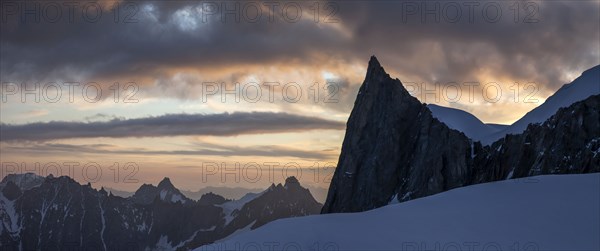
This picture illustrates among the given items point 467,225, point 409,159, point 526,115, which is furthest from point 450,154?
point 467,225

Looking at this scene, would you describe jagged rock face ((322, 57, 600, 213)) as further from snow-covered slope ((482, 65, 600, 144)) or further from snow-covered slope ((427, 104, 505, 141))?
snow-covered slope ((482, 65, 600, 144))

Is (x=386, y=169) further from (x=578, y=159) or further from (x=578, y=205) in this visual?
(x=578, y=205)

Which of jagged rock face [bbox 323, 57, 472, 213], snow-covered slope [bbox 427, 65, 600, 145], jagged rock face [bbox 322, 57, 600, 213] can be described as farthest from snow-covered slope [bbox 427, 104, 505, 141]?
jagged rock face [bbox 323, 57, 472, 213]

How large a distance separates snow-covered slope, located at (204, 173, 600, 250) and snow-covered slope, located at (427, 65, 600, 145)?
271ft

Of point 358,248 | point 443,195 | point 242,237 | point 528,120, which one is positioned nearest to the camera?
point 358,248

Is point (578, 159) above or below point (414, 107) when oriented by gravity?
below

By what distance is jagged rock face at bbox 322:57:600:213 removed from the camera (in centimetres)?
12006

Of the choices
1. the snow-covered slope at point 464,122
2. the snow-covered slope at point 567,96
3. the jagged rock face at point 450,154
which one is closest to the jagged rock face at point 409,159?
the jagged rock face at point 450,154

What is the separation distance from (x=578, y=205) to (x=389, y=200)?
143403 millimetres

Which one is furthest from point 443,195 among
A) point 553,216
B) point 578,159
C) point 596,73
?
point 596,73

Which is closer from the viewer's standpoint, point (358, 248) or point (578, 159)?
point (358, 248)

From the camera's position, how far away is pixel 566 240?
40.2 metres

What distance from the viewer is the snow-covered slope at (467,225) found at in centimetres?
3884

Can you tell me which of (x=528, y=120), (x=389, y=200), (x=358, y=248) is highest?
(x=528, y=120)
